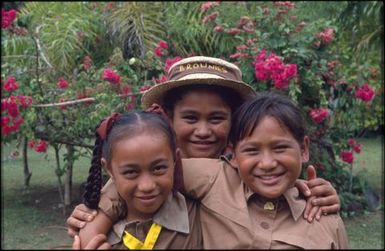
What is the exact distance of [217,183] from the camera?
6.03 ft

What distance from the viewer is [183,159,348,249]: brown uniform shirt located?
1.69m

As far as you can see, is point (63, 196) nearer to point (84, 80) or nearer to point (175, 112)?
point (84, 80)

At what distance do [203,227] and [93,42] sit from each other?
5.89m

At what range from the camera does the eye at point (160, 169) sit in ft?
5.48

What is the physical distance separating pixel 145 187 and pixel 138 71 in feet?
14.5

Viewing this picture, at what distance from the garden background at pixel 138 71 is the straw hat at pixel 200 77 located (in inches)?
112

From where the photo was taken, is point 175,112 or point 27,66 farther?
point 27,66

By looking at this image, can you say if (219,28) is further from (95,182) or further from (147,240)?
(147,240)

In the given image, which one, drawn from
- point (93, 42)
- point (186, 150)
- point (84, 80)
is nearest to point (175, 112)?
point (186, 150)

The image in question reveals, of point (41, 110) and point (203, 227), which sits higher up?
point (203, 227)

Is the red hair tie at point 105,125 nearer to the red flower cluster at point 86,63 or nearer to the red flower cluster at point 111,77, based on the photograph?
the red flower cluster at point 111,77

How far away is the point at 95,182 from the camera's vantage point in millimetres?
1835

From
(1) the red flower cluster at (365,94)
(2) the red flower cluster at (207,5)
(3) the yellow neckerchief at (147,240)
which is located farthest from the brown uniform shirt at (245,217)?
(2) the red flower cluster at (207,5)

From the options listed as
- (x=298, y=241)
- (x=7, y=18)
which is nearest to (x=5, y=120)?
(x=7, y=18)
